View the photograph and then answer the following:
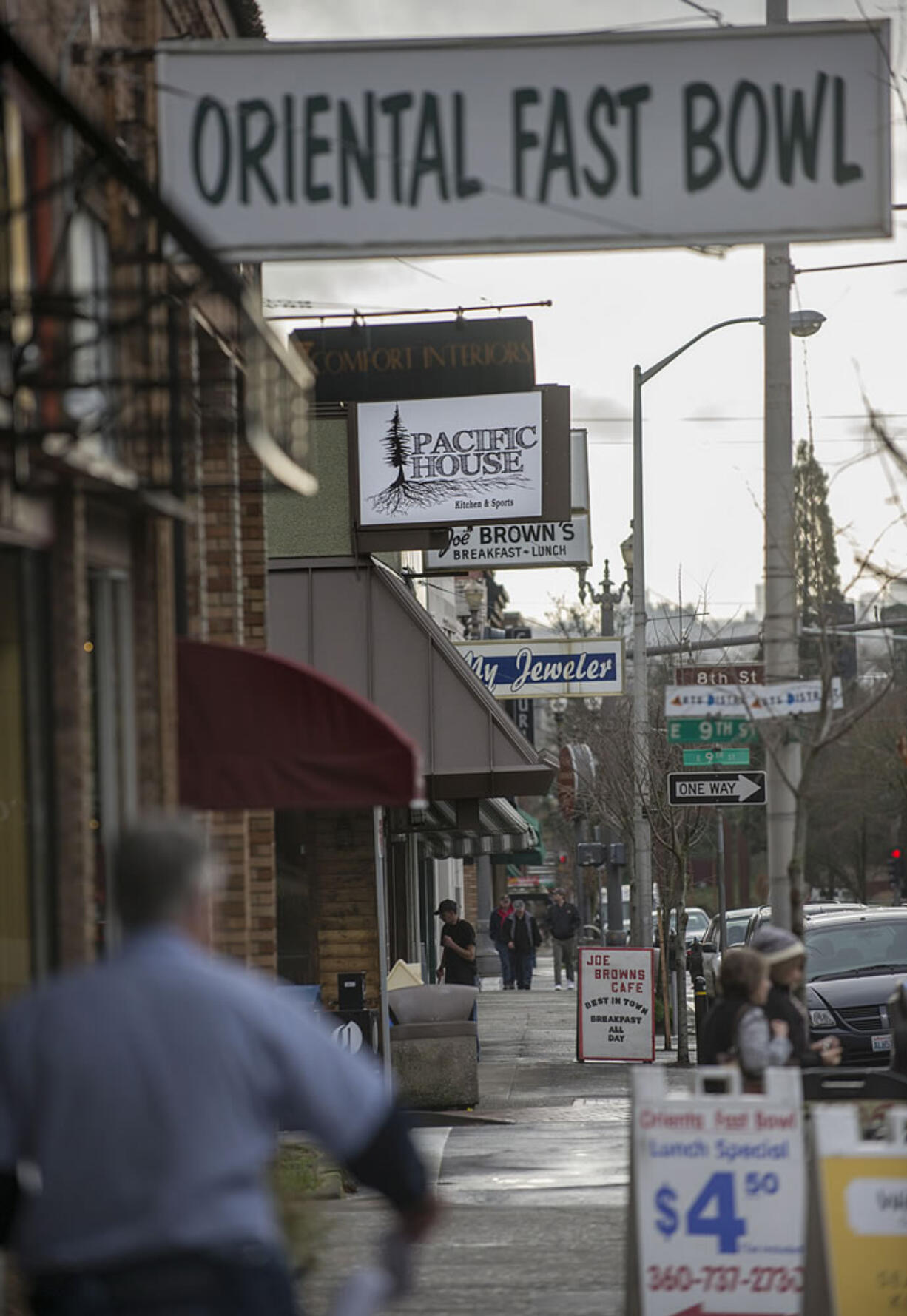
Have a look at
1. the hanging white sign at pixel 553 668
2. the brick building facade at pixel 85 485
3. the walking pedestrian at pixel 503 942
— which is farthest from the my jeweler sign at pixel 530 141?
the walking pedestrian at pixel 503 942

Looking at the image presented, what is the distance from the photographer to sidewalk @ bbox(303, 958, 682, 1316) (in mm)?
8312

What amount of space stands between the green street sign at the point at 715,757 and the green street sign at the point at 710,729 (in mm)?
2080

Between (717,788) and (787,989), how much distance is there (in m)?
6.86

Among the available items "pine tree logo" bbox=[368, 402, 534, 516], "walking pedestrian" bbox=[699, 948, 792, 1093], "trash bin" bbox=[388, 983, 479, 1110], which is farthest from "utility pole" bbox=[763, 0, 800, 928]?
"pine tree logo" bbox=[368, 402, 534, 516]

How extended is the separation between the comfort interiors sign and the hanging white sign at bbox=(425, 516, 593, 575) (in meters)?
4.58

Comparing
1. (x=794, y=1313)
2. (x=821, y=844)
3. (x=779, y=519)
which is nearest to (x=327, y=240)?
(x=779, y=519)

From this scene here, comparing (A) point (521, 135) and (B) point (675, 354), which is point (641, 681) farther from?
(A) point (521, 135)

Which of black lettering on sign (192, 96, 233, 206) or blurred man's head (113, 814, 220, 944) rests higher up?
black lettering on sign (192, 96, 233, 206)

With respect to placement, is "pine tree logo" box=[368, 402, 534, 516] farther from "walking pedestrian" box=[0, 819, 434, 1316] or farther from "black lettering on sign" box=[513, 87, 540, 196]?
"walking pedestrian" box=[0, 819, 434, 1316]

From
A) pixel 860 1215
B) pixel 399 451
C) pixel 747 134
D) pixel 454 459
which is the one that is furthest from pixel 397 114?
pixel 399 451

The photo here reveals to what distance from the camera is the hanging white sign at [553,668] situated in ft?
78.2

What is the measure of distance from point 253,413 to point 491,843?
2014 cm

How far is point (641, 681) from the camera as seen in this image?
80.7 feet

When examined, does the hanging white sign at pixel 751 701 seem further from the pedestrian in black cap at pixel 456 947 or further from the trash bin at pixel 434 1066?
the pedestrian in black cap at pixel 456 947
